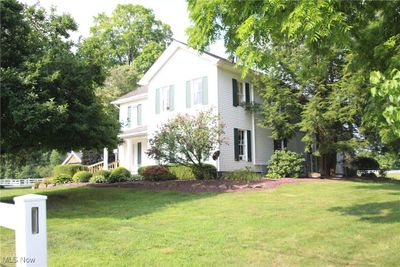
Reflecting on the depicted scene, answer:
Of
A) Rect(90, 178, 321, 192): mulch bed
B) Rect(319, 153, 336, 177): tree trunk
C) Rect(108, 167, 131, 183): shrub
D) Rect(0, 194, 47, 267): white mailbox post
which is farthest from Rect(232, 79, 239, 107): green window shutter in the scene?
Rect(0, 194, 47, 267): white mailbox post

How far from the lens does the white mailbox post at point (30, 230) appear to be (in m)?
3.07

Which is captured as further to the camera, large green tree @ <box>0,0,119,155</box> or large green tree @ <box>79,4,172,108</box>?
large green tree @ <box>79,4,172,108</box>

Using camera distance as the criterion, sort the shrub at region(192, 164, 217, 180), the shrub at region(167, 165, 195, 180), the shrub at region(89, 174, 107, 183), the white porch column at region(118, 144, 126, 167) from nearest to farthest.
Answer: the shrub at region(192, 164, 217, 180) < the shrub at region(167, 165, 195, 180) < the shrub at region(89, 174, 107, 183) < the white porch column at region(118, 144, 126, 167)

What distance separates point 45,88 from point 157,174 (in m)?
9.38

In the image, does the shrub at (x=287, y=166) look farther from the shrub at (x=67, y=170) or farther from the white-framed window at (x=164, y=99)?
the shrub at (x=67, y=170)

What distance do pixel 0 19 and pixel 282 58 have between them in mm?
14341

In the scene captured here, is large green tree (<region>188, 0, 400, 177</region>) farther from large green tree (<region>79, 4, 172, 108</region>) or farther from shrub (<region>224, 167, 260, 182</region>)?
large green tree (<region>79, 4, 172, 108</region>)

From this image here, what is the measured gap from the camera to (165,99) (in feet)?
78.4

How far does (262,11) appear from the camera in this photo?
18.9 ft

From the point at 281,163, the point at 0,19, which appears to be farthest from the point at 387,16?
the point at 281,163

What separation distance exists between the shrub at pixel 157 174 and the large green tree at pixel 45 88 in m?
6.42

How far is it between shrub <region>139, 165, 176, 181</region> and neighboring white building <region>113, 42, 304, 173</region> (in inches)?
95.5

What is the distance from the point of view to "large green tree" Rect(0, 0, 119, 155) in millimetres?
11469

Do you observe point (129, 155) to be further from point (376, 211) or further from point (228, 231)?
point (228, 231)
